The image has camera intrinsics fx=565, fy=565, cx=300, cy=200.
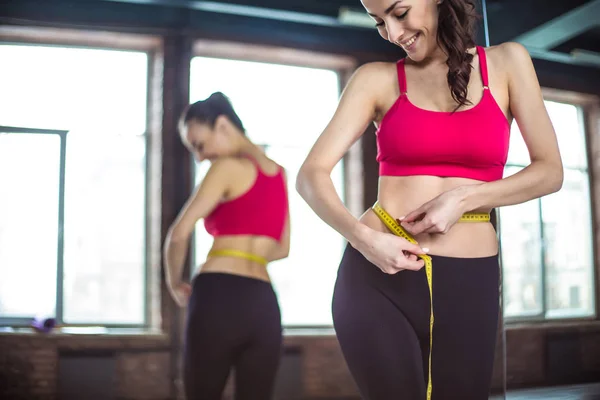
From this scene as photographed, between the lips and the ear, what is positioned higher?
the ear

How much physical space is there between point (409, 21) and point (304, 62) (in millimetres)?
1965

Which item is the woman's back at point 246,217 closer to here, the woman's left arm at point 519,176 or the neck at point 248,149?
the neck at point 248,149

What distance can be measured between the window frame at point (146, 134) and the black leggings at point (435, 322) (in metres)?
1.70

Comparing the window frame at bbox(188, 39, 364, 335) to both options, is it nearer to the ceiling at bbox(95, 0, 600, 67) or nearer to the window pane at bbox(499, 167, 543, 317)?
the ceiling at bbox(95, 0, 600, 67)

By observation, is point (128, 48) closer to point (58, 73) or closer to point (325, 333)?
point (58, 73)

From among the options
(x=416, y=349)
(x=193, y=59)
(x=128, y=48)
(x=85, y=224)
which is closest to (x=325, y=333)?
(x=85, y=224)

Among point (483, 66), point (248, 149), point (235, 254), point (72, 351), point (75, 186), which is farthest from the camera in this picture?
point (75, 186)

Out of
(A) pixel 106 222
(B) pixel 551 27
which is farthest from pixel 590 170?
(A) pixel 106 222

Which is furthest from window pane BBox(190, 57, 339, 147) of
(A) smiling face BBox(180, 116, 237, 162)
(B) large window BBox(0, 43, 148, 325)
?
(A) smiling face BBox(180, 116, 237, 162)

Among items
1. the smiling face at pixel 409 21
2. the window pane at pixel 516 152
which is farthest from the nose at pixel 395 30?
the window pane at pixel 516 152

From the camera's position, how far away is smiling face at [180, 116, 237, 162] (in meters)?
1.53

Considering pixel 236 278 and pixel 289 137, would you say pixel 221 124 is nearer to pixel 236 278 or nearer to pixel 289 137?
pixel 236 278

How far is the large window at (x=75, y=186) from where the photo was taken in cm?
224

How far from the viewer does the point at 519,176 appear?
2.46ft
